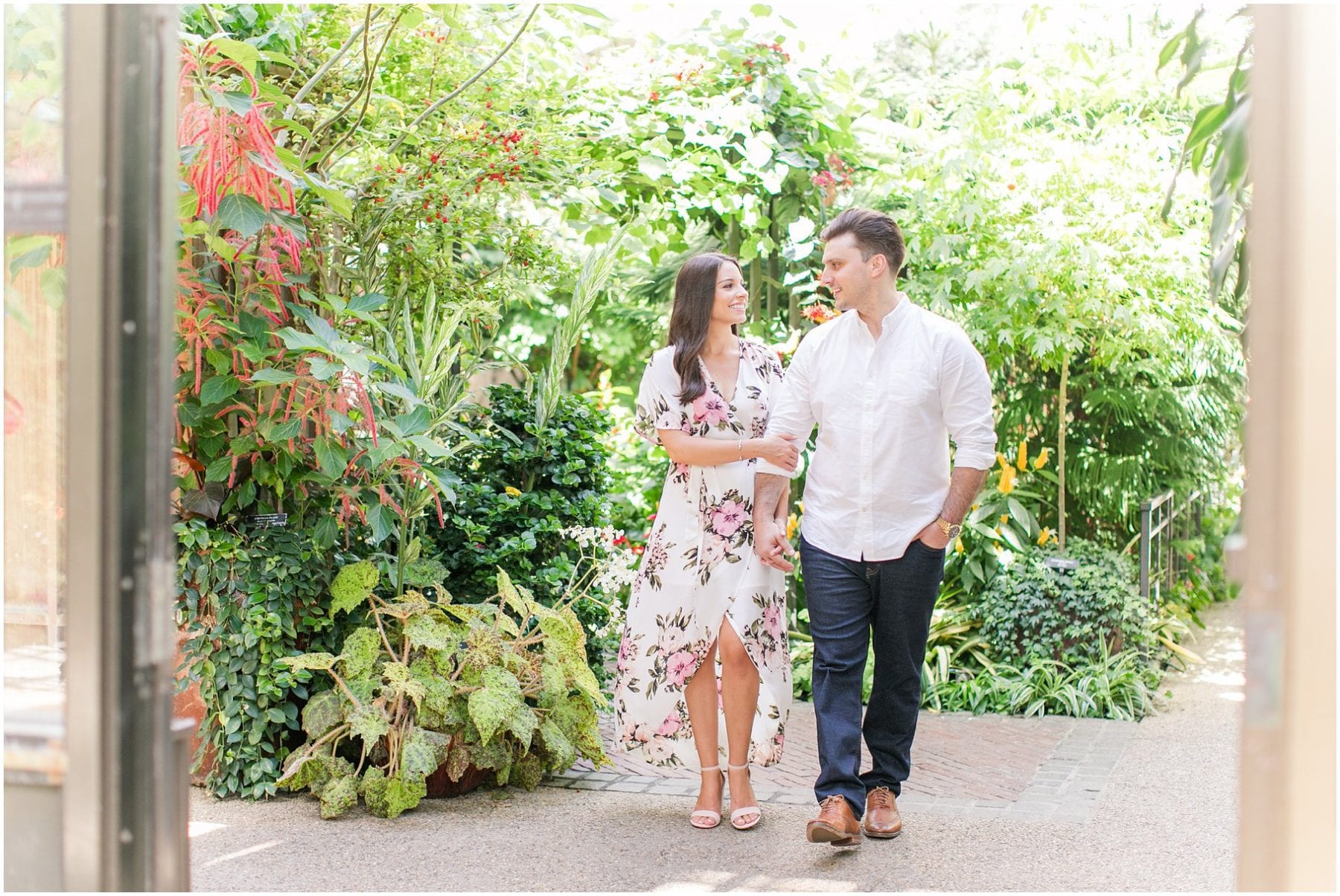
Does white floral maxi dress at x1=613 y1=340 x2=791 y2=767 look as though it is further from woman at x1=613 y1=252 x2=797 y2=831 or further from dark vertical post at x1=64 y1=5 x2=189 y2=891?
dark vertical post at x1=64 y1=5 x2=189 y2=891

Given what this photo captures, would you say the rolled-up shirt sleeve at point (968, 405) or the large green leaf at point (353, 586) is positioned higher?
the rolled-up shirt sleeve at point (968, 405)

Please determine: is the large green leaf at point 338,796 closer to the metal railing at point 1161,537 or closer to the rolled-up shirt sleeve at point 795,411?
the rolled-up shirt sleeve at point 795,411

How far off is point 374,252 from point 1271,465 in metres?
3.78

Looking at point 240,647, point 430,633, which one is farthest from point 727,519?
point 240,647

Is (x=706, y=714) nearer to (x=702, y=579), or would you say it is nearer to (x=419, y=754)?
(x=702, y=579)

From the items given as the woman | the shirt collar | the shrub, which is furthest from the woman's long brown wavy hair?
the shrub

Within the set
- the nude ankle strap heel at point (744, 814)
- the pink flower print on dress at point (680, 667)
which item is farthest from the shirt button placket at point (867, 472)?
the nude ankle strap heel at point (744, 814)

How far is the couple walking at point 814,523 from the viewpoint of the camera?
11.6 ft

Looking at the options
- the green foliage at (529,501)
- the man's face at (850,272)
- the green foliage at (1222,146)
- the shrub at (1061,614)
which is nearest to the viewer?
the green foliage at (1222,146)

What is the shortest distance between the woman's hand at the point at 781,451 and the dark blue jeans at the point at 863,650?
255 mm

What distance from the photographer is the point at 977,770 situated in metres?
4.51

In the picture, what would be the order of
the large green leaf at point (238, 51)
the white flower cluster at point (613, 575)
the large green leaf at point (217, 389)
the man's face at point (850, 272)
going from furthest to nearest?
1. the white flower cluster at point (613, 575)
2. the large green leaf at point (217, 389)
3. the man's face at point (850, 272)
4. the large green leaf at point (238, 51)

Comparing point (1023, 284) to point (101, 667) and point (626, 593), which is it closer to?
point (626, 593)

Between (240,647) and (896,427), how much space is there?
227 cm
